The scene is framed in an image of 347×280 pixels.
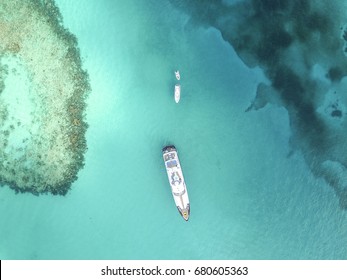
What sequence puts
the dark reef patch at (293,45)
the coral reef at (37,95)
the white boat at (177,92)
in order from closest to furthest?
the coral reef at (37,95) → the white boat at (177,92) → the dark reef patch at (293,45)

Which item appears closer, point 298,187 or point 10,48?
point 10,48

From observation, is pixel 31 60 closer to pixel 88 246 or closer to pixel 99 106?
pixel 99 106

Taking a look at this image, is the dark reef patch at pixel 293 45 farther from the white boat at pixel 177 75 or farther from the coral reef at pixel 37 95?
the coral reef at pixel 37 95

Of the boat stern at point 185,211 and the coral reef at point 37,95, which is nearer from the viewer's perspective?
the coral reef at point 37,95

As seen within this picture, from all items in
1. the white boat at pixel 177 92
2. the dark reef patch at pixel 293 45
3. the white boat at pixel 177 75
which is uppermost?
the dark reef patch at pixel 293 45

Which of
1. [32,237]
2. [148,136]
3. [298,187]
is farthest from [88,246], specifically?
[298,187]
